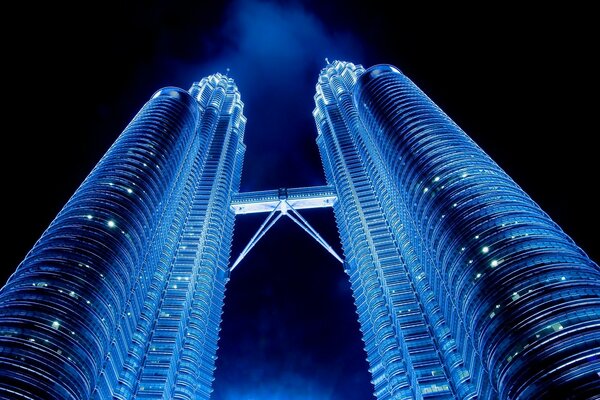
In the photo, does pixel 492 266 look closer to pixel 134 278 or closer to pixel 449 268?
pixel 449 268

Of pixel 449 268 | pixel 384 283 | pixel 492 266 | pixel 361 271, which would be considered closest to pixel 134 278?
pixel 384 283

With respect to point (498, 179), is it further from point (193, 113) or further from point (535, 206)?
point (193, 113)

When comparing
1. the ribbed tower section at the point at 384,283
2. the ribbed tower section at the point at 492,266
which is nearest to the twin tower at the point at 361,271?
the ribbed tower section at the point at 492,266

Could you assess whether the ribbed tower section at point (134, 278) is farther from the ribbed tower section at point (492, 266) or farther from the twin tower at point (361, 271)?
the ribbed tower section at point (492, 266)

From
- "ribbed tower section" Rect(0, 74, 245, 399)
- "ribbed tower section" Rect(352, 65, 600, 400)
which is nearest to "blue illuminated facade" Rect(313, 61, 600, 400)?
"ribbed tower section" Rect(352, 65, 600, 400)

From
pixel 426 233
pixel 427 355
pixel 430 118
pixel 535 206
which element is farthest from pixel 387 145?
pixel 427 355

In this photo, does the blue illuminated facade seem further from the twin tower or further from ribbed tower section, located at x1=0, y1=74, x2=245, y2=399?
ribbed tower section, located at x1=0, y1=74, x2=245, y2=399
